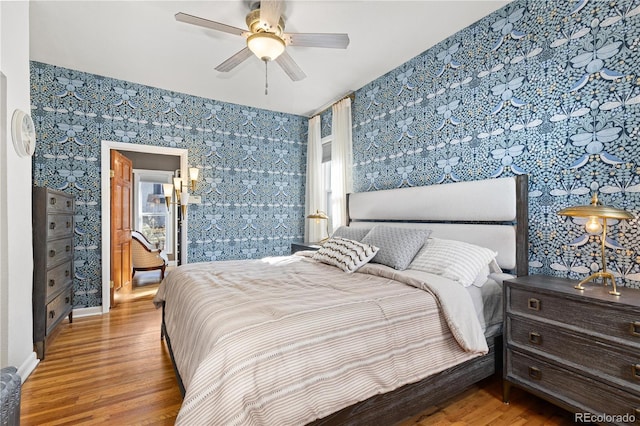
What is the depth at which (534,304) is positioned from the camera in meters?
1.81

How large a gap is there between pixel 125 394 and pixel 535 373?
2525mm

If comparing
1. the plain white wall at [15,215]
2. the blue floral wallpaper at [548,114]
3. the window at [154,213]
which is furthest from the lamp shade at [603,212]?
the window at [154,213]

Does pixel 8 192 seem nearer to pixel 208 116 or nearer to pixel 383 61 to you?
pixel 208 116

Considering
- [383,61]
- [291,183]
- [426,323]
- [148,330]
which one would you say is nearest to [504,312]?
[426,323]

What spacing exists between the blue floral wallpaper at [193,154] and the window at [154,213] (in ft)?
11.2

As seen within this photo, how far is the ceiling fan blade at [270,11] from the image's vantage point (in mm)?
1975

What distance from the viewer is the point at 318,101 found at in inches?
176

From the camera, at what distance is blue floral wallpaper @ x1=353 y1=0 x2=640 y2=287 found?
1.87 meters

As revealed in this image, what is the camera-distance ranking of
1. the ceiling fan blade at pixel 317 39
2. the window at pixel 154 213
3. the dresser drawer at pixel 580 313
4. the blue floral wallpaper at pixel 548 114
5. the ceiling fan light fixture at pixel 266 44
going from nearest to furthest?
1. the dresser drawer at pixel 580 313
2. the blue floral wallpaper at pixel 548 114
3. the ceiling fan light fixture at pixel 266 44
4. the ceiling fan blade at pixel 317 39
5. the window at pixel 154 213

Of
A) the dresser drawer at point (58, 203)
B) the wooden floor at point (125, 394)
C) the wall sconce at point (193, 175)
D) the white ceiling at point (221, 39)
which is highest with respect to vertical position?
the white ceiling at point (221, 39)

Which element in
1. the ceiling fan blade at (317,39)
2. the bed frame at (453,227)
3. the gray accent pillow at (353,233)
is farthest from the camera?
the gray accent pillow at (353,233)

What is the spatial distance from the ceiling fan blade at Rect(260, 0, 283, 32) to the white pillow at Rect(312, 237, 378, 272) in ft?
5.87

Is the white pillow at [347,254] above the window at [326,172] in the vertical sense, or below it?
→ below

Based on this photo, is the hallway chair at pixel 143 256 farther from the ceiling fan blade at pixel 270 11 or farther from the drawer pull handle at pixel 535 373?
the drawer pull handle at pixel 535 373
